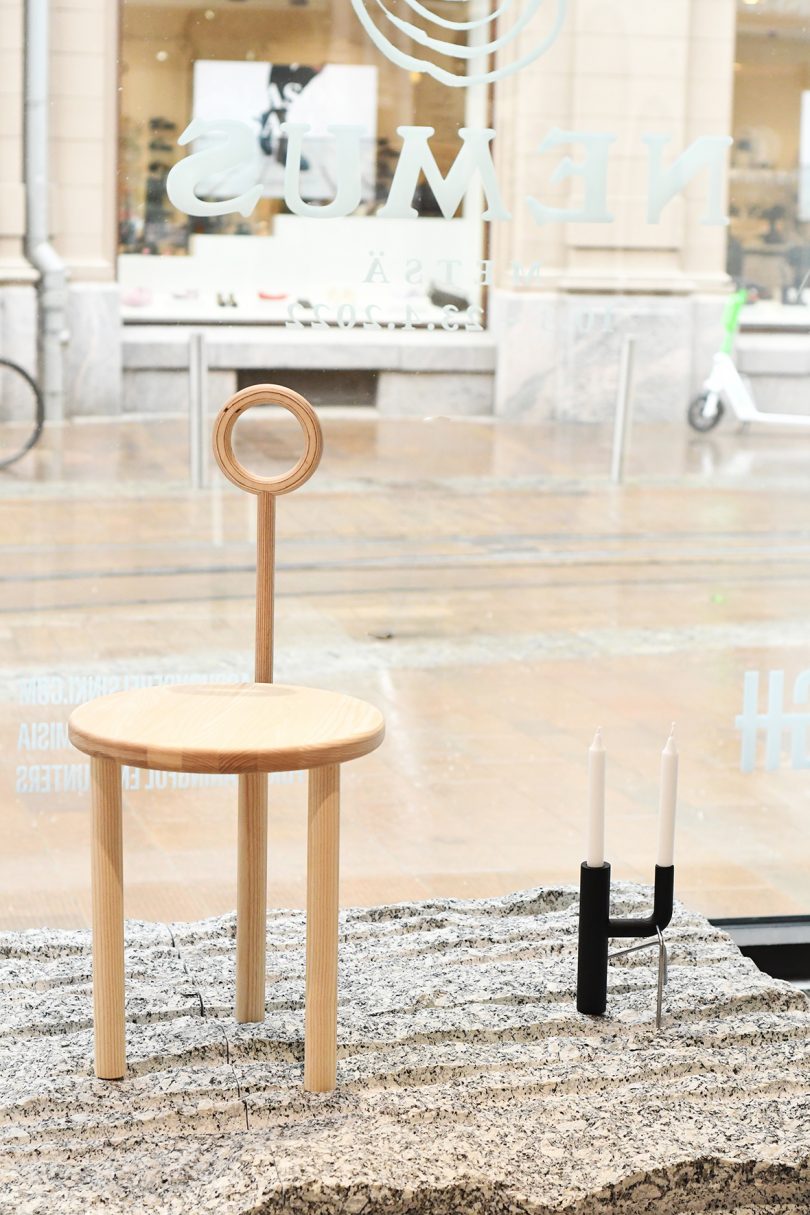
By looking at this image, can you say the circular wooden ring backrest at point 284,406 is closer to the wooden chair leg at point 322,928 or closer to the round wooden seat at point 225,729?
the round wooden seat at point 225,729

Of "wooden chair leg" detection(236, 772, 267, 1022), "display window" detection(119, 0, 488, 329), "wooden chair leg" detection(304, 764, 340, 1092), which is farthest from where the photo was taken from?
"display window" detection(119, 0, 488, 329)

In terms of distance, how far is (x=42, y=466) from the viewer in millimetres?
3449

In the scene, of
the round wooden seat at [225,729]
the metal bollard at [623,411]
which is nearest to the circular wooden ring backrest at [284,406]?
the round wooden seat at [225,729]

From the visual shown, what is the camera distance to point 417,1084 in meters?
2.50

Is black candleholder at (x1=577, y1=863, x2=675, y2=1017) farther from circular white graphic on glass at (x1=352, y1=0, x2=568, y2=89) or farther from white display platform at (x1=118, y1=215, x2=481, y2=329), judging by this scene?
circular white graphic on glass at (x1=352, y1=0, x2=568, y2=89)

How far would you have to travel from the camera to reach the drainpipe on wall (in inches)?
130

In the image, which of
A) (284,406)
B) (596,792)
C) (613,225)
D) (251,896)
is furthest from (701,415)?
(251,896)

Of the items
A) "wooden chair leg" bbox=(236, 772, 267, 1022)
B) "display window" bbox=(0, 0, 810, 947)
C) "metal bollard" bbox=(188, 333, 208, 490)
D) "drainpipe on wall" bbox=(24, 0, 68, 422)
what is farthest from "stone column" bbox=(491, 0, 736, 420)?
"wooden chair leg" bbox=(236, 772, 267, 1022)

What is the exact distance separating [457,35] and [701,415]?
2.78ft

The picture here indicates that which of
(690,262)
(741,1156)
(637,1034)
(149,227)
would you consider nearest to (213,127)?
(149,227)

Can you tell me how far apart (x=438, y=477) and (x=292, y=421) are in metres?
0.30

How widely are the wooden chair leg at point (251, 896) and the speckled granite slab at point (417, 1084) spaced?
47 mm

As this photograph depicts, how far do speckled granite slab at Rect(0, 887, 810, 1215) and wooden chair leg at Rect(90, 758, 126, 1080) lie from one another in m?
0.06

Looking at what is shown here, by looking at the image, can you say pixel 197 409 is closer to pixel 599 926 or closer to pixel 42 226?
pixel 42 226
